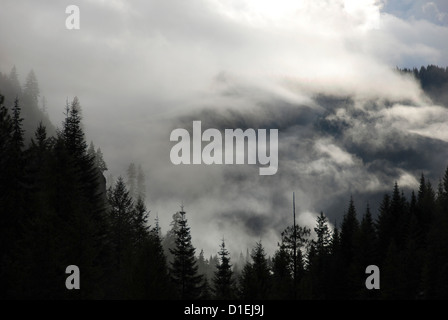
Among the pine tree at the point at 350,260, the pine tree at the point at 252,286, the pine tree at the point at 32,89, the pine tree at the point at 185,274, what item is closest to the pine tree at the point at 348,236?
the pine tree at the point at 350,260

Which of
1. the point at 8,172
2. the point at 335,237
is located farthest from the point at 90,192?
the point at 335,237

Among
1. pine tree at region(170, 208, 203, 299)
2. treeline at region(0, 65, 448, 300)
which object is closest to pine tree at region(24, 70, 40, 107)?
treeline at region(0, 65, 448, 300)

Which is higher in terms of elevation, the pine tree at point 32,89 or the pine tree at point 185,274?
the pine tree at point 32,89

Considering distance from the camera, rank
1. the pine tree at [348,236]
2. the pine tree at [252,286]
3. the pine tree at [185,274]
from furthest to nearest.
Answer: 1. the pine tree at [348,236]
2. the pine tree at [185,274]
3. the pine tree at [252,286]

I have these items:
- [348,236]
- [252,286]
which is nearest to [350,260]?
[348,236]

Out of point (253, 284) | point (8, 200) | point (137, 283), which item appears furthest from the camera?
point (253, 284)

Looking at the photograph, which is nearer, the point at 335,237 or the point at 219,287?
the point at 219,287

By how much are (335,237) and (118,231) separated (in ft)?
121

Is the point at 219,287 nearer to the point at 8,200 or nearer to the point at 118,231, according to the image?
the point at 118,231

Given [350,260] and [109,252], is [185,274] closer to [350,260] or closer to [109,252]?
[109,252]

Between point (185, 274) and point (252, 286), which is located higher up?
point (185, 274)

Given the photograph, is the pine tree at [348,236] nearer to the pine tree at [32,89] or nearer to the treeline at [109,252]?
the treeline at [109,252]

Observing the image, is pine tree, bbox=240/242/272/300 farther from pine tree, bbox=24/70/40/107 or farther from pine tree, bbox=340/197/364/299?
pine tree, bbox=24/70/40/107

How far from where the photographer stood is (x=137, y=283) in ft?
109
